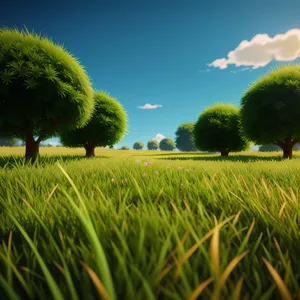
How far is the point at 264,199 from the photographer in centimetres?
147

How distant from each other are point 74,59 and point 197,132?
12333 millimetres

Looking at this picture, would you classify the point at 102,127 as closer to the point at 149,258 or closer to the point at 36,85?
the point at 36,85

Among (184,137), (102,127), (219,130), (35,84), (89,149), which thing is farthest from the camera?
(184,137)

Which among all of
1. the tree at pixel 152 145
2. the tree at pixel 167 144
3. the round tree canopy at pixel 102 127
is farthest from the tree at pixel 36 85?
the tree at pixel 152 145

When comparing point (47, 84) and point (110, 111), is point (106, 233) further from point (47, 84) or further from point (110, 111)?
point (110, 111)

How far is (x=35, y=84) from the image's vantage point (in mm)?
7340

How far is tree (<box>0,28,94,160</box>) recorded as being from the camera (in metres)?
7.44

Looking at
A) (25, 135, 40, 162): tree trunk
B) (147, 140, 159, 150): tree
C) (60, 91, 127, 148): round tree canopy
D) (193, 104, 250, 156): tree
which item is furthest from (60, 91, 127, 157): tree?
(147, 140, 159, 150): tree

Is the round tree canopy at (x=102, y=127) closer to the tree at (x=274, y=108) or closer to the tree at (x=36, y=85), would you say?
the tree at (x=36, y=85)

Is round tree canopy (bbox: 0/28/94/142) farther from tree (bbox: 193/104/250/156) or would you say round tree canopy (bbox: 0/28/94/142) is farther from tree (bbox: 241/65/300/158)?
tree (bbox: 193/104/250/156)

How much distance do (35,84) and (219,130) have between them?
47.3 ft

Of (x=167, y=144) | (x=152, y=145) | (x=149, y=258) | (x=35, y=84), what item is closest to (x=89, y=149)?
(x=35, y=84)

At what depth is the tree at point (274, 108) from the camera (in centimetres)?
1180

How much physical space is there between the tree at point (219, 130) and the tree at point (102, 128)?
7014 millimetres
